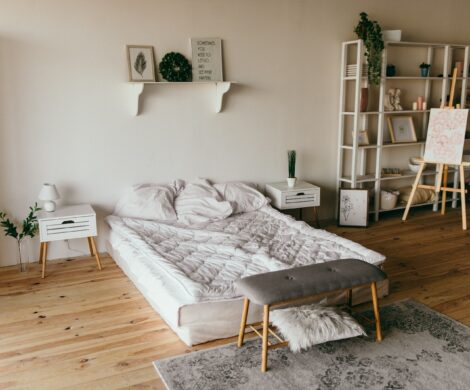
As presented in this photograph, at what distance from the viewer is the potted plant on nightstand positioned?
384 centimetres

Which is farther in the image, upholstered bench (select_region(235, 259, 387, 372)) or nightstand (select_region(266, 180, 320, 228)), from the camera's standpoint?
nightstand (select_region(266, 180, 320, 228))

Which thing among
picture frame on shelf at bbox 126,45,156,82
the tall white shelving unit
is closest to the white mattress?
picture frame on shelf at bbox 126,45,156,82

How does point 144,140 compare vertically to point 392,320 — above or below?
above

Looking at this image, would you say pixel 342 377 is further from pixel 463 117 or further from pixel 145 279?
pixel 463 117

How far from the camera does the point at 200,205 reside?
4.29 m

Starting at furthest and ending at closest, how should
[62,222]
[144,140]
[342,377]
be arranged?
[144,140]
[62,222]
[342,377]

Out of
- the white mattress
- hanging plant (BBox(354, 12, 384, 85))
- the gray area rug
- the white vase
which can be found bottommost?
the gray area rug

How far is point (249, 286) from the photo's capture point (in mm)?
2492

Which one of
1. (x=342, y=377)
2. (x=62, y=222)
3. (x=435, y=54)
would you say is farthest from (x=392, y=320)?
(x=435, y=54)

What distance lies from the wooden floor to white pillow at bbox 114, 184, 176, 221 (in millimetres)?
461

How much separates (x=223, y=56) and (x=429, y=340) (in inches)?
114

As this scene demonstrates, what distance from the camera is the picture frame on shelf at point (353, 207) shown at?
496cm

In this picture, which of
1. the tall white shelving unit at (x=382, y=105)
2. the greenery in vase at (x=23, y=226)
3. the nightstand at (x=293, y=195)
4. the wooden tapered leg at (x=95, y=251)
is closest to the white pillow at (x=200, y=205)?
the nightstand at (x=293, y=195)

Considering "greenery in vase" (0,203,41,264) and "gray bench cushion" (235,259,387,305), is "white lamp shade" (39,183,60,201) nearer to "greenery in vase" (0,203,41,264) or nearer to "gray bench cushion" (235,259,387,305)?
"greenery in vase" (0,203,41,264)
